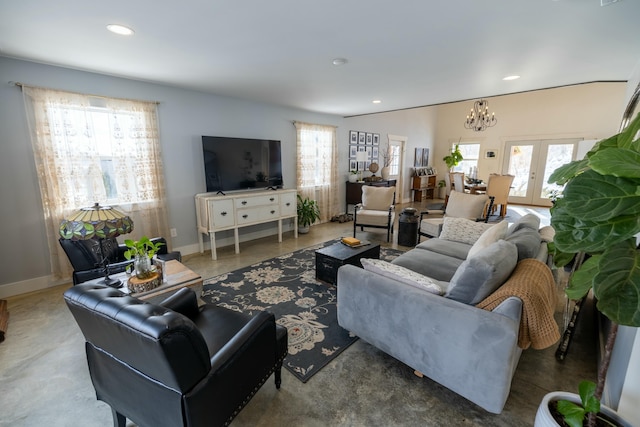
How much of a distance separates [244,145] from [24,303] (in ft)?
10.0

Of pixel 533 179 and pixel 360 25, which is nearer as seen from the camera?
pixel 360 25

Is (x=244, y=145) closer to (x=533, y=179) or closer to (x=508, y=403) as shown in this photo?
Result: (x=508, y=403)

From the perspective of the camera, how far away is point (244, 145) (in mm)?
4281

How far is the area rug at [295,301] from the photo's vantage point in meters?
1.99

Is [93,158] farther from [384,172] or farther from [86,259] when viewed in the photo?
[384,172]

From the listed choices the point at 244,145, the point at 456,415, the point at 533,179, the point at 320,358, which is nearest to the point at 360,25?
the point at 320,358

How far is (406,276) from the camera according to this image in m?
1.76

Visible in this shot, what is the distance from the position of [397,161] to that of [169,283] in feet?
23.9

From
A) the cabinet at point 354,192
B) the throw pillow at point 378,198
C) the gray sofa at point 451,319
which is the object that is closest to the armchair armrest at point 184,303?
the gray sofa at point 451,319

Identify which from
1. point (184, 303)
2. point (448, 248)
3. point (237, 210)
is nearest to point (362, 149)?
point (237, 210)

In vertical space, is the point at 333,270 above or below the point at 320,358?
above

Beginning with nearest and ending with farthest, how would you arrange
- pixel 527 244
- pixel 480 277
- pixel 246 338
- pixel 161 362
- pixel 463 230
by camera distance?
pixel 161 362 → pixel 246 338 → pixel 480 277 → pixel 527 244 → pixel 463 230

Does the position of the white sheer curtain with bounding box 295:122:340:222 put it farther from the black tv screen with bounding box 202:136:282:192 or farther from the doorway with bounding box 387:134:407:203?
the doorway with bounding box 387:134:407:203

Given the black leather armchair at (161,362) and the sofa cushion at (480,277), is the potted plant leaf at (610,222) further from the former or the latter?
the black leather armchair at (161,362)
